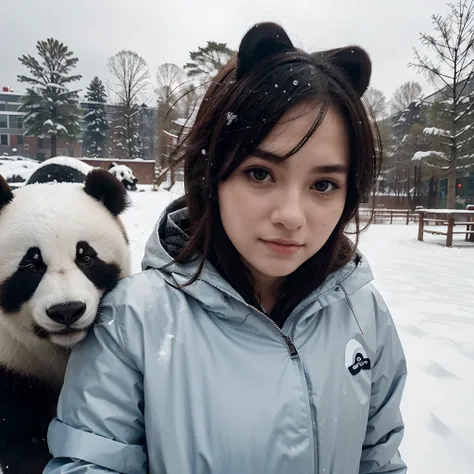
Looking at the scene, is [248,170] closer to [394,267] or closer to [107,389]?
[107,389]

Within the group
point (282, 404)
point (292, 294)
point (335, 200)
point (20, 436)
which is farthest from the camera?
point (20, 436)

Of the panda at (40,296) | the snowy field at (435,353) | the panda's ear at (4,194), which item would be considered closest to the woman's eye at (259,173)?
the panda at (40,296)

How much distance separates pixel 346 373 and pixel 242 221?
0.50m

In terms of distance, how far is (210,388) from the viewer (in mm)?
942

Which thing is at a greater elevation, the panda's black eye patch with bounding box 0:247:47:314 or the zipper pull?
the panda's black eye patch with bounding box 0:247:47:314

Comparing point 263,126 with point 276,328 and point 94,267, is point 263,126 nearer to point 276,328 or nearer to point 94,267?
point 276,328

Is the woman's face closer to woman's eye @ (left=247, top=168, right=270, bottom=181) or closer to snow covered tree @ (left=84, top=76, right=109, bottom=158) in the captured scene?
woman's eye @ (left=247, top=168, right=270, bottom=181)

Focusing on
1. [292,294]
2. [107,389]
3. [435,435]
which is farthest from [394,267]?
[107,389]

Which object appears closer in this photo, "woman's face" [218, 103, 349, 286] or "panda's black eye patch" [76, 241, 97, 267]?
"woman's face" [218, 103, 349, 286]

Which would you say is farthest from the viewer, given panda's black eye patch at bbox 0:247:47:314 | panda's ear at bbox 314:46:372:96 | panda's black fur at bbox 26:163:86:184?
panda's black fur at bbox 26:163:86:184

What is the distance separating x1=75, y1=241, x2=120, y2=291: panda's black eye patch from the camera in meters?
1.41

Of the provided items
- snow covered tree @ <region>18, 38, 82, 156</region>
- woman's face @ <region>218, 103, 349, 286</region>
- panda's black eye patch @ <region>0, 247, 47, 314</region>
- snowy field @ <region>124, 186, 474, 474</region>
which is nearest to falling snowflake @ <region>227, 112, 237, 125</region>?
woman's face @ <region>218, 103, 349, 286</region>

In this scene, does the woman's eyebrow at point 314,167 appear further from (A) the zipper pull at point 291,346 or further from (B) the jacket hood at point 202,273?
(A) the zipper pull at point 291,346

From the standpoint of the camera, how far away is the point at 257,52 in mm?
1011
